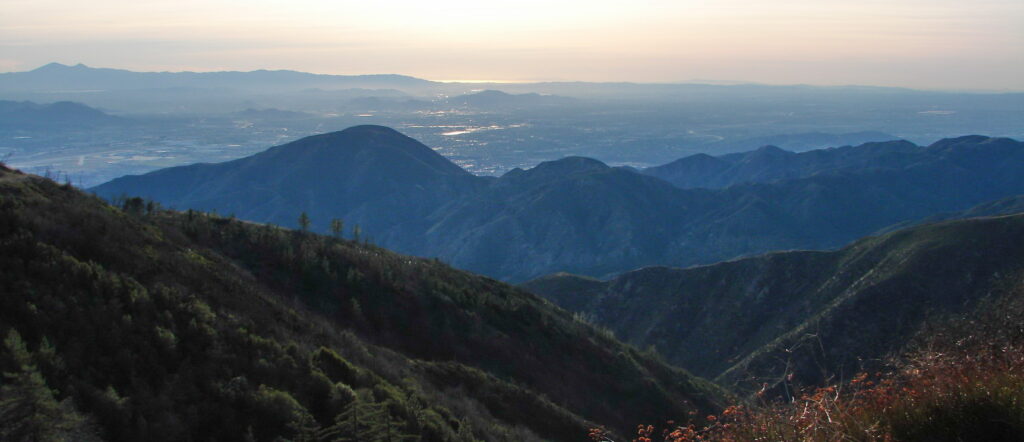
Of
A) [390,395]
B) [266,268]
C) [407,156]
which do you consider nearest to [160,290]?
[390,395]

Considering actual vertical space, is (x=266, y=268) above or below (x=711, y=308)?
above

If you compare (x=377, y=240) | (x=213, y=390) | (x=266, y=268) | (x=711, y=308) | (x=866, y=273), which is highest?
(x=213, y=390)

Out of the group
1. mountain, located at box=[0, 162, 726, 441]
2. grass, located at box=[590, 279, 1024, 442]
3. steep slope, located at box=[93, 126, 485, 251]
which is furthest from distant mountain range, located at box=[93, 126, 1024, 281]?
grass, located at box=[590, 279, 1024, 442]

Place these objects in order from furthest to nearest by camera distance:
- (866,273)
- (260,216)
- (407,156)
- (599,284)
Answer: (407,156) → (260,216) → (599,284) → (866,273)

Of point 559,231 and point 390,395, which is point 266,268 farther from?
point 559,231

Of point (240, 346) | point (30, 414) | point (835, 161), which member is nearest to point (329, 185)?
point (835, 161)

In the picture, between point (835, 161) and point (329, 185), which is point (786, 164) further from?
point (329, 185)
